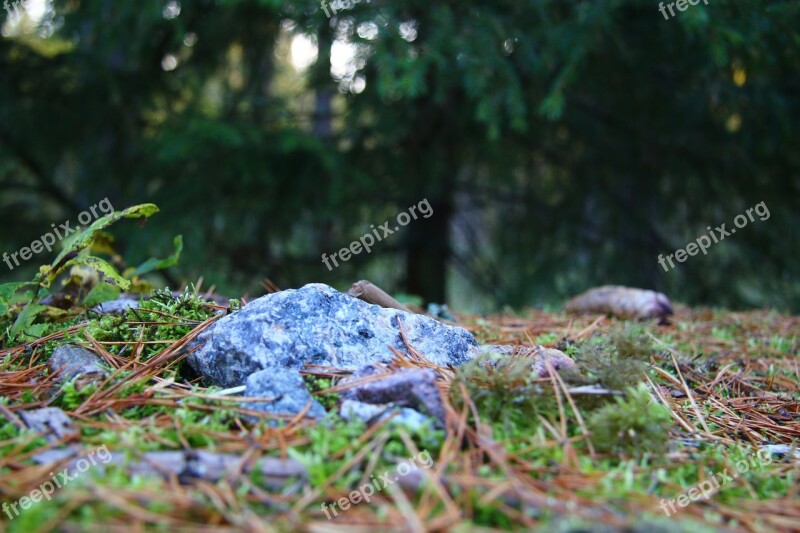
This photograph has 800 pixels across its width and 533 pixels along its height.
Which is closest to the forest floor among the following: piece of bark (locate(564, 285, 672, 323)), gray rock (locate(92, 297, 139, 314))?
gray rock (locate(92, 297, 139, 314))

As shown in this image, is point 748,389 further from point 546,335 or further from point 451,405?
point 451,405

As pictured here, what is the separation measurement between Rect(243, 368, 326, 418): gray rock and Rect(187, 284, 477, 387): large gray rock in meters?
0.12

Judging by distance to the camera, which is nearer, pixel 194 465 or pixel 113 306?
pixel 194 465

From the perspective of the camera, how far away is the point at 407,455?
1.39 m

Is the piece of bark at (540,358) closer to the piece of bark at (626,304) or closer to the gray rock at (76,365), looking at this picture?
the gray rock at (76,365)

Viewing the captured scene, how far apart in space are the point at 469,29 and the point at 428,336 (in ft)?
11.0

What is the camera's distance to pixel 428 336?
2078 millimetres

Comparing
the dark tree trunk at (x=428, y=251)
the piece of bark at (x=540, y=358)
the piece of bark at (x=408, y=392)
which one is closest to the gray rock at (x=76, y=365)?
the piece of bark at (x=408, y=392)

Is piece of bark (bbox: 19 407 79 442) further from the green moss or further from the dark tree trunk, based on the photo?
the dark tree trunk

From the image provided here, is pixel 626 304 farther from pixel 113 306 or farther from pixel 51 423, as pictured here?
pixel 51 423

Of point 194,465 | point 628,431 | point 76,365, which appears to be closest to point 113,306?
point 76,365

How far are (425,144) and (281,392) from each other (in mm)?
4746

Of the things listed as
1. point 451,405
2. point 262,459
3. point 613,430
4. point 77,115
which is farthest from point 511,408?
point 77,115

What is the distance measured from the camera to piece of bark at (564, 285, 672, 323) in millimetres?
3316
